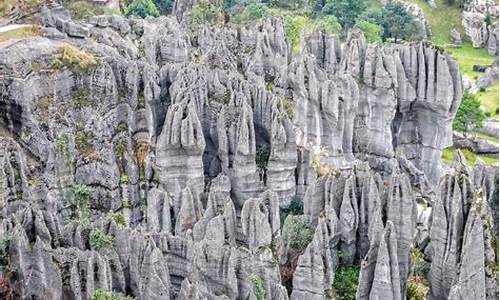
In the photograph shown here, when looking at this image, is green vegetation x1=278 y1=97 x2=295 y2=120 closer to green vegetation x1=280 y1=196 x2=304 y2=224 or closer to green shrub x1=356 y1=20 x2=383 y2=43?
green vegetation x1=280 y1=196 x2=304 y2=224

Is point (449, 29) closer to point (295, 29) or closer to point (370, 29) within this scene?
point (370, 29)

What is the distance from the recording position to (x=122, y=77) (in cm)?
5134

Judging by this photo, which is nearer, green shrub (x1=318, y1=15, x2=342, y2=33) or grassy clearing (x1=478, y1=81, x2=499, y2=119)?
grassy clearing (x1=478, y1=81, x2=499, y2=119)

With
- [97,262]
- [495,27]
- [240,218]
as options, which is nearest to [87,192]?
[240,218]

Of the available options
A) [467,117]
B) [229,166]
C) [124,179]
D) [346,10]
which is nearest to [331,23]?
[346,10]

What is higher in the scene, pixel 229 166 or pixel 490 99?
pixel 229 166

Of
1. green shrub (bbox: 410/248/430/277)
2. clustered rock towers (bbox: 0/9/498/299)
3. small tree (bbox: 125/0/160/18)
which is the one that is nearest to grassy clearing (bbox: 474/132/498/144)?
clustered rock towers (bbox: 0/9/498/299)

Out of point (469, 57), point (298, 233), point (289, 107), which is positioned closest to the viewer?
point (298, 233)

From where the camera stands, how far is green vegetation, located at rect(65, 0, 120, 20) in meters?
78.1

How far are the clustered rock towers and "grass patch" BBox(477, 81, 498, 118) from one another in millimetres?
22579

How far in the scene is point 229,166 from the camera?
152 feet

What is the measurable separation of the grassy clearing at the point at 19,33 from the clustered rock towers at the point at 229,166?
127 centimetres

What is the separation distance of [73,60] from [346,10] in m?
55.7

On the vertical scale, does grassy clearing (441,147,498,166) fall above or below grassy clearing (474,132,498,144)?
below
